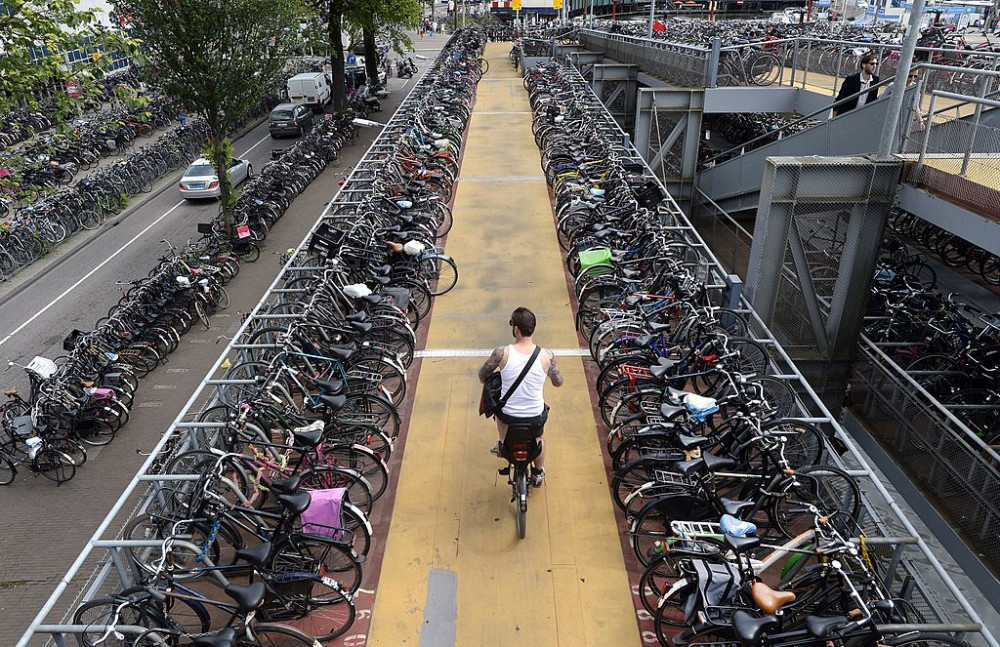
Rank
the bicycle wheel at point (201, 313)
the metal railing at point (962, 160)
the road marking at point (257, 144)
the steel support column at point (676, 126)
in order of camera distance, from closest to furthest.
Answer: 1. the metal railing at point (962, 160)
2. the bicycle wheel at point (201, 313)
3. the steel support column at point (676, 126)
4. the road marking at point (257, 144)

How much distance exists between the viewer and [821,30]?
97.5 feet

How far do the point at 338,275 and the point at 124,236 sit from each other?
15.9m

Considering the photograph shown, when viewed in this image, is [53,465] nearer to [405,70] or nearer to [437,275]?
[437,275]

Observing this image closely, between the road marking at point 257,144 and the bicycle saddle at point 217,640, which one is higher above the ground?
the bicycle saddle at point 217,640

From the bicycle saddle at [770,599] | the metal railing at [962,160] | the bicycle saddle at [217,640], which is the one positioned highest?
the metal railing at [962,160]

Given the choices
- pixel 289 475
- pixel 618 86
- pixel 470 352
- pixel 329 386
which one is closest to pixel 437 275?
pixel 470 352

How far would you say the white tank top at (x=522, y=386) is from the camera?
4.60 m

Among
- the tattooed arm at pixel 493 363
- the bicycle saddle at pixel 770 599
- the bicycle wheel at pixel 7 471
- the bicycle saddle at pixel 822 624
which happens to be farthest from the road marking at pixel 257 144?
the bicycle saddle at pixel 822 624

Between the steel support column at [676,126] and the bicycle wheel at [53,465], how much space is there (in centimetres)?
1241

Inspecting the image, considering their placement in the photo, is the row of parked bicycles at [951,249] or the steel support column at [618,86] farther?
the steel support column at [618,86]

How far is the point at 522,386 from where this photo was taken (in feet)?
15.1

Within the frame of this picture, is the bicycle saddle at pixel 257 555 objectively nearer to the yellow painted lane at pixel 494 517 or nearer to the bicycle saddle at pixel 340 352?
the yellow painted lane at pixel 494 517

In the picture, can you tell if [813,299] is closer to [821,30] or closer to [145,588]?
[145,588]

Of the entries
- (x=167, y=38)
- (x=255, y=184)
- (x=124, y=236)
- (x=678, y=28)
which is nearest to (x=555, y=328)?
(x=167, y=38)
